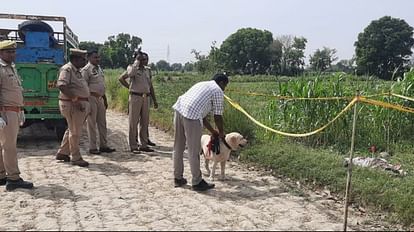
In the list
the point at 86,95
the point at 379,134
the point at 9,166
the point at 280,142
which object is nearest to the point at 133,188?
the point at 9,166

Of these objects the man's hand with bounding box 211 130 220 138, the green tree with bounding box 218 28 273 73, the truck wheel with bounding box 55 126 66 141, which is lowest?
the truck wheel with bounding box 55 126 66 141

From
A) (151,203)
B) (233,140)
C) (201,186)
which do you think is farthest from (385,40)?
(151,203)

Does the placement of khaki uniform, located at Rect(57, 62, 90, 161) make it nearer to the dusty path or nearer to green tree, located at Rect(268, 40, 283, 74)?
the dusty path

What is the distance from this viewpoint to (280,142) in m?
9.15

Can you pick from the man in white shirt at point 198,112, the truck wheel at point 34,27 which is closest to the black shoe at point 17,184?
the man in white shirt at point 198,112

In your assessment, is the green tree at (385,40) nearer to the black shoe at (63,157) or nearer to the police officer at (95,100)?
the police officer at (95,100)

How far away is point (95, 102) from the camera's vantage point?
9.21 meters

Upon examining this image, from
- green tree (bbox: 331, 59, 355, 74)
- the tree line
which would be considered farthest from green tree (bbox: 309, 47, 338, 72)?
the tree line

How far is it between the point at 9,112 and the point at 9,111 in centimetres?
1

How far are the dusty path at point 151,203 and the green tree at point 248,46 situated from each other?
51.0 metres

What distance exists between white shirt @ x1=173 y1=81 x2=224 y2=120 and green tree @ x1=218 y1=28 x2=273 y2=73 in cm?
5184

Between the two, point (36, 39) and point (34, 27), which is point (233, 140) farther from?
point (34, 27)

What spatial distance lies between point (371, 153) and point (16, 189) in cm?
625

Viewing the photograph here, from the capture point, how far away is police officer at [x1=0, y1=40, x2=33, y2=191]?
6.39 m
